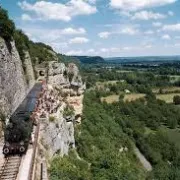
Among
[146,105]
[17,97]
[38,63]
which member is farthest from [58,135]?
[146,105]

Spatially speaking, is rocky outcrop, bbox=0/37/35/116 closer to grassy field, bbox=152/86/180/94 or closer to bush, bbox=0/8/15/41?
bush, bbox=0/8/15/41

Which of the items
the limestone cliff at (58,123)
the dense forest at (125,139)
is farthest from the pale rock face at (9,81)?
the dense forest at (125,139)

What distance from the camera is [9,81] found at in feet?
132

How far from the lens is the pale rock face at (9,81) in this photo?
119 ft

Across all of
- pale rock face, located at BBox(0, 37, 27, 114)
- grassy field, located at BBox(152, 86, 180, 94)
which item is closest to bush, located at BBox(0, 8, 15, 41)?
pale rock face, located at BBox(0, 37, 27, 114)

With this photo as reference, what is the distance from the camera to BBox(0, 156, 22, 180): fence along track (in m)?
24.3

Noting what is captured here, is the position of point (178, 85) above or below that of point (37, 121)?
below

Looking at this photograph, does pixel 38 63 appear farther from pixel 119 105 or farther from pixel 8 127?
pixel 119 105

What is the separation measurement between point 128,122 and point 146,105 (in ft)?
117

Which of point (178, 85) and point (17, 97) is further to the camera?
point (178, 85)

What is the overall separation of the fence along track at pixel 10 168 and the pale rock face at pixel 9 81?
781 cm

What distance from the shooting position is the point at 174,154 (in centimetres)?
8800

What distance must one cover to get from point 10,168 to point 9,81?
Answer: 624 inches

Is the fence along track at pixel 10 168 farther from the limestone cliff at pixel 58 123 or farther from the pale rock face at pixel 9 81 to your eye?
the pale rock face at pixel 9 81
